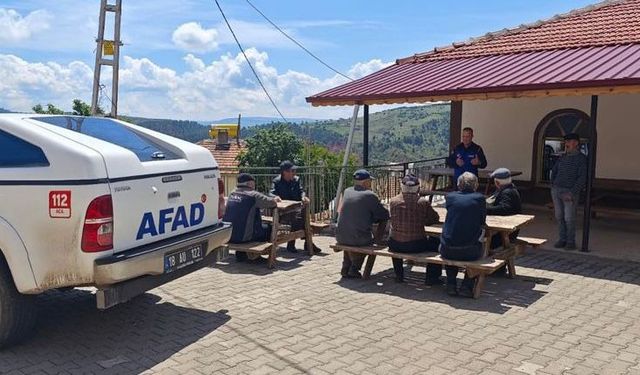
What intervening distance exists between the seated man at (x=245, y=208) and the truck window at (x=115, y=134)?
2.02 meters

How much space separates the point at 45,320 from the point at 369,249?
3.41 m

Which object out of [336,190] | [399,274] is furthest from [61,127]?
[336,190]

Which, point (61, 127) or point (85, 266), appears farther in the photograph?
point (61, 127)

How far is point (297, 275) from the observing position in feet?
23.1

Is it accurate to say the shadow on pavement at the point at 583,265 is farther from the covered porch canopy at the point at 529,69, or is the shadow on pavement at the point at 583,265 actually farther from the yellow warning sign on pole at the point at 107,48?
the yellow warning sign on pole at the point at 107,48

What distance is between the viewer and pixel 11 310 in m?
4.41

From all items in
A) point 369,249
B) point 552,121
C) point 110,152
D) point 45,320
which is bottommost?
point 45,320

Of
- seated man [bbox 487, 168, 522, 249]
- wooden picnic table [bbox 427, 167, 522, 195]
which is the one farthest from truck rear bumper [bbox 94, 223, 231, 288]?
wooden picnic table [bbox 427, 167, 522, 195]

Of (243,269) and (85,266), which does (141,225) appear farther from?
(243,269)

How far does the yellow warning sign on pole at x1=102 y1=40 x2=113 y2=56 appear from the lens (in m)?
13.6

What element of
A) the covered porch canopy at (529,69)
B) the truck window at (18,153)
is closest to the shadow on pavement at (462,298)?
the covered porch canopy at (529,69)

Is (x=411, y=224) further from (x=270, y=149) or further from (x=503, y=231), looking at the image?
(x=270, y=149)

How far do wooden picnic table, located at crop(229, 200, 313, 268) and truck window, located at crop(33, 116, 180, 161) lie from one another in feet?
7.31

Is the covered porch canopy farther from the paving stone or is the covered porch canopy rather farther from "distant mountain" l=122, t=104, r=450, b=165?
"distant mountain" l=122, t=104, r=450, b=165
